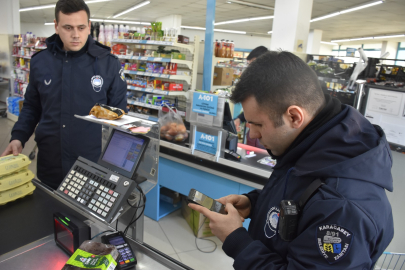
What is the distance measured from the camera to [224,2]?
1026cm

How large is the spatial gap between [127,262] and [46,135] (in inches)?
48.3

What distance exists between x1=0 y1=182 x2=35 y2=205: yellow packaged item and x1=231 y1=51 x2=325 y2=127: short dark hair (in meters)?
1.24

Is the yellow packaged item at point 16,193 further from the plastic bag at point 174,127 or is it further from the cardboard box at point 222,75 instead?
the cardboard box at point 222,75

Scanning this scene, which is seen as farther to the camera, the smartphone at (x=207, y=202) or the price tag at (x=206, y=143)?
the price tag at (x=206, y=143)

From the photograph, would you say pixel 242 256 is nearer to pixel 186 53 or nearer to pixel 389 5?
pixel 186 53

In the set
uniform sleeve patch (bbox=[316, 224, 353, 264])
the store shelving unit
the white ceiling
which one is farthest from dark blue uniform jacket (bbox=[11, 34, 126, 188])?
the white ceiling

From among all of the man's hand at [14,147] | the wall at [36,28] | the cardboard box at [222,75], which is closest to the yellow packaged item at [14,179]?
the man's hand at [14,147]

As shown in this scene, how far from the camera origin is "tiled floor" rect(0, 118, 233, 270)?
268 centimetres

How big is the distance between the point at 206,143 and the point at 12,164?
153cm

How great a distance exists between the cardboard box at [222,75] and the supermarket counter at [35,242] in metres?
4.52

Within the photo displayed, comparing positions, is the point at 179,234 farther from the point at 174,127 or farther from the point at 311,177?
the point at 311,177

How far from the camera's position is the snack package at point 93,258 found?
2.97 feet

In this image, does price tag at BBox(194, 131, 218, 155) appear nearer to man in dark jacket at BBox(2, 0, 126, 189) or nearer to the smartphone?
man in dark jacket at BBox(2, 0, 126, 189)

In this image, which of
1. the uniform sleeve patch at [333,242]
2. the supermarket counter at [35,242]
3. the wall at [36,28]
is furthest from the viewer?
the wall at [36,28]
